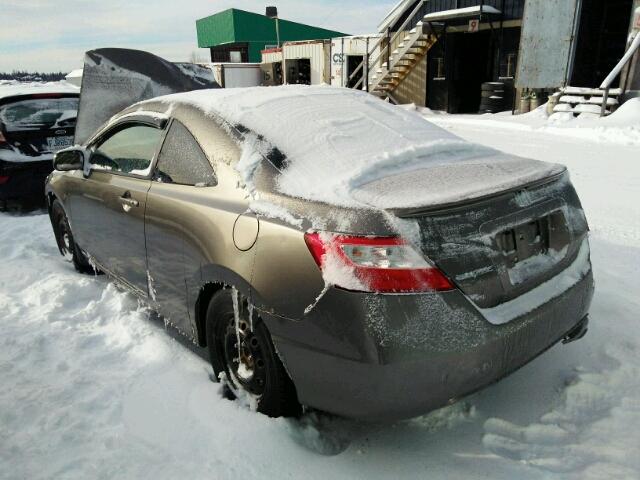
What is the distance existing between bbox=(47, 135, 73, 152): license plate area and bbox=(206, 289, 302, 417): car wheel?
540 cm

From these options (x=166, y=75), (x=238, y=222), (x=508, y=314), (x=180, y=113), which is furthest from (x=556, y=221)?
(x=166, y=75)

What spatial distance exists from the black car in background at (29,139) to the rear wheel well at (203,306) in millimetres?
5062

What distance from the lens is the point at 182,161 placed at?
2.78 metres

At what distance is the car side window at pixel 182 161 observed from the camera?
2613mm

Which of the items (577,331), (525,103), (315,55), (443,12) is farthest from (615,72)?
(315,55)

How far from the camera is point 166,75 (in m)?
6.52

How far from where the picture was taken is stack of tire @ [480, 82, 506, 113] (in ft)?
52.7

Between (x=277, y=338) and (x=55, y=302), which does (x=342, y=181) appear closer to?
(x=277, y=338)

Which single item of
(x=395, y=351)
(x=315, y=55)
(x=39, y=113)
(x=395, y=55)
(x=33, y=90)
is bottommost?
(x=395, y=351)

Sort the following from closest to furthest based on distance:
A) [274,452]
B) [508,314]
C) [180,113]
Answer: [508,314]
[274,452]
[180,113]

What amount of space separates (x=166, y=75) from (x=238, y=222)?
4.98m

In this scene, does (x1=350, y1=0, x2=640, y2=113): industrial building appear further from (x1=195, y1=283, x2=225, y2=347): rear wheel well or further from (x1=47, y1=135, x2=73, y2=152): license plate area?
(x1=195, y1=283, x2=225, y2=347): rear wheel well

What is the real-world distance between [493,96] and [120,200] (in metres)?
15.2

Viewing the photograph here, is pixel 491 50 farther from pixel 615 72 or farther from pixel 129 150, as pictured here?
pixel 129 150
